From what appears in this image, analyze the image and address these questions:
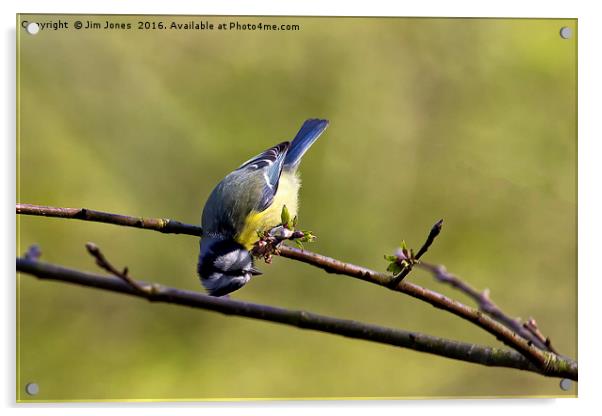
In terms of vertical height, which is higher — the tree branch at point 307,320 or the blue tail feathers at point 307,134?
the blue tail feathers at point 307,134

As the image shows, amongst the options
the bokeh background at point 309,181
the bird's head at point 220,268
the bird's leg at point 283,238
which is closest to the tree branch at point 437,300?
the bird's leg at point 283,238

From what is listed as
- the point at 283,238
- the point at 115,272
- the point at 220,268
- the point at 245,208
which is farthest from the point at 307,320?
the point at 245,208

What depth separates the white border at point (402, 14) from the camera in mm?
1655

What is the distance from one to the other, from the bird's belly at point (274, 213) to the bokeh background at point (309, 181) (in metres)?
0.04

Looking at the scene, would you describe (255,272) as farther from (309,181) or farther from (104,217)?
(104,217)

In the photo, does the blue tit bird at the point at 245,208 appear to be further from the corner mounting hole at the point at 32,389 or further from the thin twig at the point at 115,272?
the thin twig at the point at 115,272

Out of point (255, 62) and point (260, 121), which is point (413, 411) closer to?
point (260, 121)

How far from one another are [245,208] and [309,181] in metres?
0.20

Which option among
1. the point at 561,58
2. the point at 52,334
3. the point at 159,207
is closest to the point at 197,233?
the point at 159,207

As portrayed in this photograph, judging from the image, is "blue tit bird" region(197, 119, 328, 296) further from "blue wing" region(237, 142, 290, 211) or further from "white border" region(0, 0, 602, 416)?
"white border" region(0, 0, 602, 416)

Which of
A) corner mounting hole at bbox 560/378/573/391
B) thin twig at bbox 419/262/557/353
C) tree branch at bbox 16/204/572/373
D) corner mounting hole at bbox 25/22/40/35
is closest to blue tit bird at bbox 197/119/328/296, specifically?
tree branch at bbox 16/204/572/373

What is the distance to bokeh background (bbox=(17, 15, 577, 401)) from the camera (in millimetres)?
1679

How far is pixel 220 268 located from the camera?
169cm

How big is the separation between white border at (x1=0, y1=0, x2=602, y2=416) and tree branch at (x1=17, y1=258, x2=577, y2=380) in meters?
0.44
